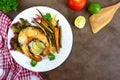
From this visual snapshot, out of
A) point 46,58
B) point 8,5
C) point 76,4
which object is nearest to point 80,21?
point 76,4

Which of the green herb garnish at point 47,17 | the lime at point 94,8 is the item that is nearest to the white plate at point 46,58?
the green herb garnish at point 47,17

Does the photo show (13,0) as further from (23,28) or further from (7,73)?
(7,73)

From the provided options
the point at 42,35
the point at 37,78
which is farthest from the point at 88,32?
the point at 37,78

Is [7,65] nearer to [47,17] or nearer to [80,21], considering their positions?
[47,17]

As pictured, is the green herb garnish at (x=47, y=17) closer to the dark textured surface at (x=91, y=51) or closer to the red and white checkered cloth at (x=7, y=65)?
the dark textured surface at (x=91, y=51)

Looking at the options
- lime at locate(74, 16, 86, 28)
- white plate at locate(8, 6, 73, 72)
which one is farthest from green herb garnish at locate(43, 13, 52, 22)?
lime at locate(74, 16, 86, 28)

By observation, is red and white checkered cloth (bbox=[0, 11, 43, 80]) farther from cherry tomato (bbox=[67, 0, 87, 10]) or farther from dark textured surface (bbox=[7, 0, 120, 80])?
cherry tomato (bbox=[67, 0, 87, 10])
